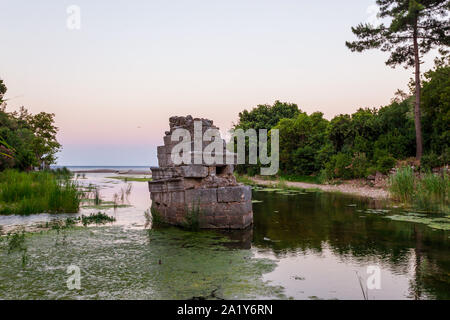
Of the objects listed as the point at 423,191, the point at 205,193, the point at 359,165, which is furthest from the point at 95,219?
the point at 359,165

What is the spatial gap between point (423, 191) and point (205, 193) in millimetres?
8501

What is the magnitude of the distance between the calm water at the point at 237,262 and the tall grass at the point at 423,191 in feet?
10.8

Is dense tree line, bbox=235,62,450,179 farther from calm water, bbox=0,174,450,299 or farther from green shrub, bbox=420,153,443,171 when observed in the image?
calm water, bbox=0,174,450,299

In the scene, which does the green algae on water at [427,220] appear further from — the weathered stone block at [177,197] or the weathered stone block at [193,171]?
the weathered stone block at [177,197]

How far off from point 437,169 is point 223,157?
14425 millimetres

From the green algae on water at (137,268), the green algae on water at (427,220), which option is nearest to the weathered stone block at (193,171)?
the green algae on water at (137,268)

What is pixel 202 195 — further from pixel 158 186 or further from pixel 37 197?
pixel 37 197

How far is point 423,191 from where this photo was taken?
41.1 ft

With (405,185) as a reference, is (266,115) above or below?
above

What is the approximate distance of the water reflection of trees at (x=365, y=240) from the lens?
531cm

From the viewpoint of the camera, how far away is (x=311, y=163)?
93.3ft

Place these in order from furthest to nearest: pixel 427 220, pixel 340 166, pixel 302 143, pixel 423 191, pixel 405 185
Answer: pixel 302 143, pixel 340 166, pixel 405 185, pixel 423 191, pixel 427 220

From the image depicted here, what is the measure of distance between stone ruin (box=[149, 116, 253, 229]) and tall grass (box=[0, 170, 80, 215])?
Result: 3833 mm
